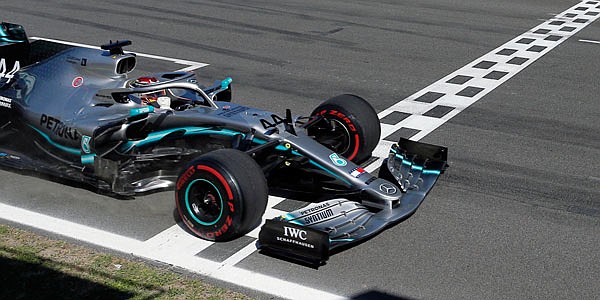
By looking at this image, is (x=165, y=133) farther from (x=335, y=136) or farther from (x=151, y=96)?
(x=335, y=136)

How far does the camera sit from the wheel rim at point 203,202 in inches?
294

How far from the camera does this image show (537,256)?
7.44m

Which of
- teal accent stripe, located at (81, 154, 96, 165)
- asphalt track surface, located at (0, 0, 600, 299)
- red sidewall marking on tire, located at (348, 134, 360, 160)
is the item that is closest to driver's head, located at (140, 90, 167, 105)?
teal accent stripe, located at (81, 154, 96, 165)

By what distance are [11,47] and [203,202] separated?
11.7ft

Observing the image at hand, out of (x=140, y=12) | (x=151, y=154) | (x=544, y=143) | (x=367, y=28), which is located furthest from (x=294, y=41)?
(x=151, y=154)

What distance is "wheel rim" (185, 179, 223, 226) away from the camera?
24.5ft

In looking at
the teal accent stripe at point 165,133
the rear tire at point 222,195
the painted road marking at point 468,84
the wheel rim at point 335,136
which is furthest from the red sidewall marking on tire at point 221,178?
the painted road marking at point 468,84

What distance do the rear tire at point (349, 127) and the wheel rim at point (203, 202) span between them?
6.34 feet

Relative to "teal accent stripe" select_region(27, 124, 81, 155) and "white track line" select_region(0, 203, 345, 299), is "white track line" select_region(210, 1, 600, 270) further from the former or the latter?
"teal accent stripe" select_region(27, 124, 81, 155)

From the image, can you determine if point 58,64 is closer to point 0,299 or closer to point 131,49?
point 0,299

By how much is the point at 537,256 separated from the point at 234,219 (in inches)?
107

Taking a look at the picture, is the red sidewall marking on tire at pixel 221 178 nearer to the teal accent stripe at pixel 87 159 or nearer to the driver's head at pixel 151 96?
the teal accent stripe at pixel 87 159

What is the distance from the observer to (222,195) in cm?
726

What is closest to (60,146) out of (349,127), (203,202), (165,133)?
(165,133)
